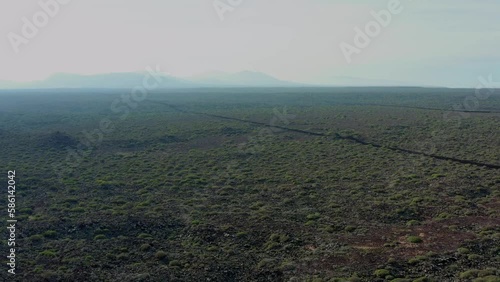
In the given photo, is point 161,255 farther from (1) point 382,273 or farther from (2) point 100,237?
(1) point 382,273

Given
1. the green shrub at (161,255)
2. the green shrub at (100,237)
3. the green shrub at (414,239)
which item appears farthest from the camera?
the green shrub at (100,237)

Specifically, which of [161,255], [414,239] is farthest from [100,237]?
[414,239]

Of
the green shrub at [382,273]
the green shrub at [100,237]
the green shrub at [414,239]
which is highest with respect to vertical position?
the green shrub at [414,239]

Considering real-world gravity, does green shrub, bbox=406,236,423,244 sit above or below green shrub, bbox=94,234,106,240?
above

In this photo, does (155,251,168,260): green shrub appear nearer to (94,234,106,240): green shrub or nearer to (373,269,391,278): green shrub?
(94,234,106,240): green shrub

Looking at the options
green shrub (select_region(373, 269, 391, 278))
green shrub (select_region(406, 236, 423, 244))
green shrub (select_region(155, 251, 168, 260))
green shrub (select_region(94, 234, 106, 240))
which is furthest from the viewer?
green shrub (select_region(94, 234, 106, 240))

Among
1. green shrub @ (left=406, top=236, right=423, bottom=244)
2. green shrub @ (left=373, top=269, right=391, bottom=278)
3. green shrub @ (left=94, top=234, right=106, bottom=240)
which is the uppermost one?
green shrub @ (left=406, top=236, right=423, bottom=244)

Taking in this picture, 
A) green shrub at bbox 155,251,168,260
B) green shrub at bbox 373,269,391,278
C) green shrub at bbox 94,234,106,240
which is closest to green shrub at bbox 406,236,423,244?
green shrub at bbox 373,269,391,278

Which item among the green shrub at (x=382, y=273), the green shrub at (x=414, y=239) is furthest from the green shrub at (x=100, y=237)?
the green shrub at (x=414, y=239)

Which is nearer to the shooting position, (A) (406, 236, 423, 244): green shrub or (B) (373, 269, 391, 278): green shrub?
(B) (373, 269, 391, 278): green shrub

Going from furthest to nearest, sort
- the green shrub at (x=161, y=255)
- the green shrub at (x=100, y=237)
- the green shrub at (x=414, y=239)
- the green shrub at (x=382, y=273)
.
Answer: the green shrub at (x=100, y=237) < the green shrub at (x=414, y=239) < the green shrub at (x=161, y=255) < the green shrub at (x=382, y=273)

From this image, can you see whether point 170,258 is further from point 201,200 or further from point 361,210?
point 361,210

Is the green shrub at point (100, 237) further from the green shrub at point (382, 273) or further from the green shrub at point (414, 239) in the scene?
the green shrub at point (414, 239)
